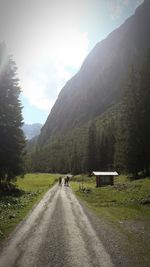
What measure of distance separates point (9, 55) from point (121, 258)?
130 ft

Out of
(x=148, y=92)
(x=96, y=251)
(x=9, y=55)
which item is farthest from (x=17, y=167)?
(x=96, y=251)

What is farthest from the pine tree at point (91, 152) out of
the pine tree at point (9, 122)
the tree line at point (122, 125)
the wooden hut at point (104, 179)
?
the pine tree at point (9, 122)

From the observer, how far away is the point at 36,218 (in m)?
23.1

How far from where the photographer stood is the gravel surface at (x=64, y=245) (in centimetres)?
1201

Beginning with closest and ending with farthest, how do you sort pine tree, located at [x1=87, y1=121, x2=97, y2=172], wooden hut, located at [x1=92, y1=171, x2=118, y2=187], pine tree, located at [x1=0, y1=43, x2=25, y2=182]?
pine tree, located at [x1=0, y1=43, x2=25, y2=182], wooden hut, located at [x1=92, y1=171, x2=118, y2=187], pine tree, located at [x1=87, y1=121, x2=97, y2=172]

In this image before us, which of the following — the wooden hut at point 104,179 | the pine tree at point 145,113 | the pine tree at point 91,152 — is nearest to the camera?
the pine tree at point 145,113

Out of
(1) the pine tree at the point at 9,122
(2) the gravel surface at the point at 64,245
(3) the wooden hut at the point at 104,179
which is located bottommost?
(2) the gravel surface at the point at 64,245

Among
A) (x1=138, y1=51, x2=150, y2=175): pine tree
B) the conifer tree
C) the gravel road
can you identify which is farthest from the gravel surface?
the conifer tree

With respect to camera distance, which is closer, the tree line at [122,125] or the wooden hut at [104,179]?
the tree line at [122,125]

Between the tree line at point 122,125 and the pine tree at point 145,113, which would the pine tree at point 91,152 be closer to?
the tree line at point 122,125

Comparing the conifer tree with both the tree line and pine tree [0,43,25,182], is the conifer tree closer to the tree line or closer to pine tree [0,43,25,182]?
the tree line

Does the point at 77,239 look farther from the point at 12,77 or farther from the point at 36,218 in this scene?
the point at 12,77

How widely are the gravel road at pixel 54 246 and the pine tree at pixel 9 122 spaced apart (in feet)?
74.4

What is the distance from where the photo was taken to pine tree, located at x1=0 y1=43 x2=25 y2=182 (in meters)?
42.8
